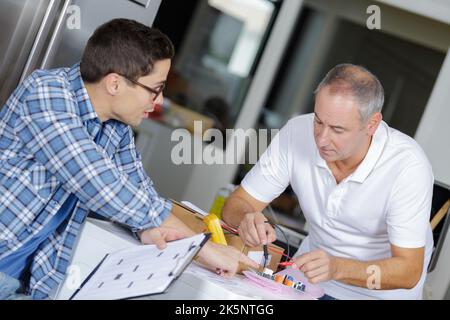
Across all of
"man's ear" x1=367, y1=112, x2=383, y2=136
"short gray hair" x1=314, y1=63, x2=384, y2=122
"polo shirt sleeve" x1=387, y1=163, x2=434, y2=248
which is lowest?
"polo shirt sleeve" x1=387, y1=163, x2=434, y2=248

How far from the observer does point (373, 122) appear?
2.47 metres

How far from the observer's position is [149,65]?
6.76 ft

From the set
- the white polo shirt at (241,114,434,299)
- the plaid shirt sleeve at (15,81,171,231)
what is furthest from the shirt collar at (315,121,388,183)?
the plaid shirt sleeve at (15,81,171,231)

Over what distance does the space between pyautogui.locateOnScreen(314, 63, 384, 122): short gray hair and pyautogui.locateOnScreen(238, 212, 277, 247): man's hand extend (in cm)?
50

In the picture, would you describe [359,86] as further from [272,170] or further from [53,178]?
[53,178]

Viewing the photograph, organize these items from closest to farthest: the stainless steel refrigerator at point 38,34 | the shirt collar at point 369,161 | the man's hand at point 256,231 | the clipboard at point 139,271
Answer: the clipboard at point 139,271, the man's hand at point 256,231, the shirt collar at point 369,161, the stainless steel refrigerator at point 38,34

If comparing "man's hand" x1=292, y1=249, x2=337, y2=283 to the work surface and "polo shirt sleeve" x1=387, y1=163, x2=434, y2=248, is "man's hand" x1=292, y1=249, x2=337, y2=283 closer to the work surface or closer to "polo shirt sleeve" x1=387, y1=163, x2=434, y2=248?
the work surface

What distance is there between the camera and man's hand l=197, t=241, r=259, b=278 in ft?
6.36

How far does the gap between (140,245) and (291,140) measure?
3.27 ft

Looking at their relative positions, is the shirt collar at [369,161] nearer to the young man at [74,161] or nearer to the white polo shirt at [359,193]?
the white polo shirt at [359,193]

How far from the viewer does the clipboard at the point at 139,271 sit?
1653mm

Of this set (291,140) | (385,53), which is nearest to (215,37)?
(385,53)

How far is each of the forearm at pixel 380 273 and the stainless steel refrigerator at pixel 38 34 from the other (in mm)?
1372

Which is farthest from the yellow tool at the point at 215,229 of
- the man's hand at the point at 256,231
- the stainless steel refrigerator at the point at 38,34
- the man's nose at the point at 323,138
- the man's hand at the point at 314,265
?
the stainless steel refrigerator at the point at 38,34
